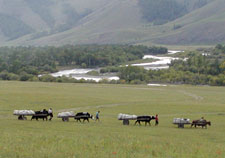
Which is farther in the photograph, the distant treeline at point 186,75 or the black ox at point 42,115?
the distant treeline at point 186,75

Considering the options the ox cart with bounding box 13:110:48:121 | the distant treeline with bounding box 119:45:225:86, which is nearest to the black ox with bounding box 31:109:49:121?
the ox cart with bounding box 13:110:48:121

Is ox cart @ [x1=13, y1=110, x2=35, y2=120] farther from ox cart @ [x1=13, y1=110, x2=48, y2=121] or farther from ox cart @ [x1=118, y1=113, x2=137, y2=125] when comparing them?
ox cart @ [x1=118, y1=113, x2=137, y2=125]

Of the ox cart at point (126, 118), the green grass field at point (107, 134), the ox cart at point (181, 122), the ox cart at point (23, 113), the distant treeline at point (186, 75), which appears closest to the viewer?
the green grass field at point (107, 134)

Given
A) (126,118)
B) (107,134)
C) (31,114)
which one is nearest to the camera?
(107,134)

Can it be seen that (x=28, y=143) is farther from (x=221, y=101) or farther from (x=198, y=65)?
(x=198, y=65)

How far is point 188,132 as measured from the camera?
1617 inches

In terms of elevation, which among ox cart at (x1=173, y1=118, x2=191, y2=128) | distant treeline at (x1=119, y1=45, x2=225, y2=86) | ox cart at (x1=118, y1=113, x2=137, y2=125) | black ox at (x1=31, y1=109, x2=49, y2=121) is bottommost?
ox cart at (x1=173, y1=118, x2=191, y2=128)

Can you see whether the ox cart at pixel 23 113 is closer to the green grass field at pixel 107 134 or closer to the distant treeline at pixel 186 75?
the green grass field at pixel 107 134

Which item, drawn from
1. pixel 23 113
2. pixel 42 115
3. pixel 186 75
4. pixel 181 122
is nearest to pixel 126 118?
pixel 181 122

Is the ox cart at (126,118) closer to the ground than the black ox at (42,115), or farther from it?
closer to the ground

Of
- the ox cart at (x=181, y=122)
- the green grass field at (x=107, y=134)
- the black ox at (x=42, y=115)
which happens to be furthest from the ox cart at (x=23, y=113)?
the ox cart at (x=181, y=122)

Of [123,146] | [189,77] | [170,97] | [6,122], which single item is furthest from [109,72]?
[123,146]

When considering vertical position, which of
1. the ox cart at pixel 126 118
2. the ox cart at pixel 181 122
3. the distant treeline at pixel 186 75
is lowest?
the ox cart at pixel 181 122

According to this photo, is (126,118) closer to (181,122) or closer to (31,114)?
(181,122)
